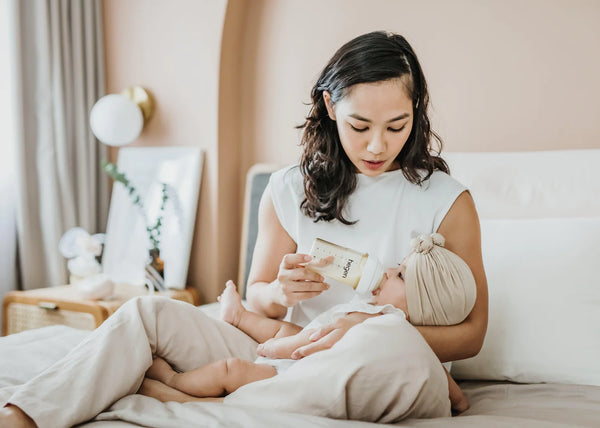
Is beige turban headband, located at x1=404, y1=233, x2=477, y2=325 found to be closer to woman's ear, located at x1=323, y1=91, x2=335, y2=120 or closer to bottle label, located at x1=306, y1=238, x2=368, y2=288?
bottle label, located at x1=306, y1=238, x2=368, y2=288

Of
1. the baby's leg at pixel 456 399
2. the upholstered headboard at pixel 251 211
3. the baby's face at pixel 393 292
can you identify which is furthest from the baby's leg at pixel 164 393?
the upholstered headboard at pixel 251 211

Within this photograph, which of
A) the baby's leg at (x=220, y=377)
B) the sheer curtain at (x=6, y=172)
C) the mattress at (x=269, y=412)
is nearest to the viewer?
the mattress at (x=269, y=412)

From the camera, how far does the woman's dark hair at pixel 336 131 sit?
1311 millimetres

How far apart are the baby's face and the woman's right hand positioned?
118 millimetres

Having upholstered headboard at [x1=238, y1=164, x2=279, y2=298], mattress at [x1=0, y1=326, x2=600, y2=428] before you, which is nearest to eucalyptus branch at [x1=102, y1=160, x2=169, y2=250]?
upholstered headboard at [x1=238, y1=164, x2=279, y2=298]

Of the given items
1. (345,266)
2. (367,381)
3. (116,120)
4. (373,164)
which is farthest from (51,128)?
(367,381)

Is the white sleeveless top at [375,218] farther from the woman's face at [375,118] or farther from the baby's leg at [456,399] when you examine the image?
the baby's leg at [456,399]

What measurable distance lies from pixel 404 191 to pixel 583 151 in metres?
0.77

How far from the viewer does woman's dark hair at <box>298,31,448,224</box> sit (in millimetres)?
1311

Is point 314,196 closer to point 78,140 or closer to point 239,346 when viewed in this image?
point 239,346

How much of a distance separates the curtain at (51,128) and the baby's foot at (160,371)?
177 cm

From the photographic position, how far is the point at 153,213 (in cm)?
279

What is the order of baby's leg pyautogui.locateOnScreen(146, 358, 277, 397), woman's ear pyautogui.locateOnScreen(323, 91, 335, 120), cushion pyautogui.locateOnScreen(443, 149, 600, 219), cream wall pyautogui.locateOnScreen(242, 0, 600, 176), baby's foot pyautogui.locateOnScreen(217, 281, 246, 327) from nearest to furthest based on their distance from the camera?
baby's leg pyautogui.locateOnScreen(146, 358, 277, 397) → woman's ear pyautogui.locateOnScreen(323, 91, 335, 120) → baby's foot pyautogui.locateOnScreen(217, 281, 246, 327) → cushion pyautogui.locateOnScreen(443, 149, 600, 219) → cream wall pyautogui.locateOnScreen(242, 0, 600, 176)

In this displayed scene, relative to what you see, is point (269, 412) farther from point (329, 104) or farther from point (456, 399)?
point (329, 104)
